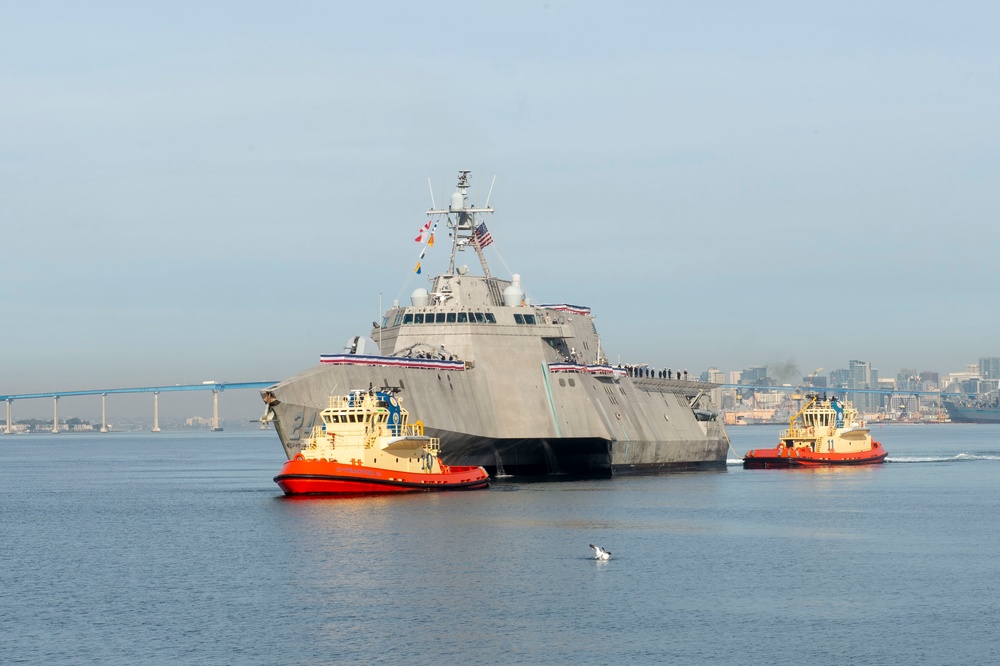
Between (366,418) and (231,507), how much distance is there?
8.54 meters

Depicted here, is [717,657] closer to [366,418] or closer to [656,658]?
[656,658]

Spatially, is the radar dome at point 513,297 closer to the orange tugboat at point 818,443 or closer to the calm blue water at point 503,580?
the calm blue water at point 503,580

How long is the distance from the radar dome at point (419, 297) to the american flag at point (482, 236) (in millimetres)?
5005

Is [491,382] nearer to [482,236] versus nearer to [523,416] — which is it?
[523,416]

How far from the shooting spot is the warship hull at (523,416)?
69.0 metres

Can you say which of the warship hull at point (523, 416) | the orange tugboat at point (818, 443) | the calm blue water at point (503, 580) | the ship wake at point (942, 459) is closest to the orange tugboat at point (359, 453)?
the calm blue water at point (503, 580)

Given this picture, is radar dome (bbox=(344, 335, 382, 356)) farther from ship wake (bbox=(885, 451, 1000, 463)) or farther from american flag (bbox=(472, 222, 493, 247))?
ship wake (bbox=(885, 451, 1000, 463))

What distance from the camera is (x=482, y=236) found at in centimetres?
8650

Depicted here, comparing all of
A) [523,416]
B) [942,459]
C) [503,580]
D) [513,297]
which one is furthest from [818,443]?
[503,580]

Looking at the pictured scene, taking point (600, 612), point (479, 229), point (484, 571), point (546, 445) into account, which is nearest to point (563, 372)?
point (546, 445)

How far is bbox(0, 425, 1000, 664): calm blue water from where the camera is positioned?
34.2 meters

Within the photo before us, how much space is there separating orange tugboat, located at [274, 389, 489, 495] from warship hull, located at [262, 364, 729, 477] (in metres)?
2.15

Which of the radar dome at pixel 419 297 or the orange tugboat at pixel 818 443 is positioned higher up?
the radar dome at pixel 419 297

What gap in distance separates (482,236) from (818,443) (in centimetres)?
3484
